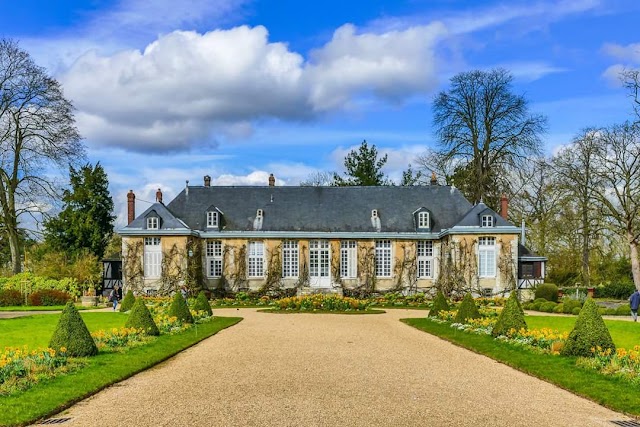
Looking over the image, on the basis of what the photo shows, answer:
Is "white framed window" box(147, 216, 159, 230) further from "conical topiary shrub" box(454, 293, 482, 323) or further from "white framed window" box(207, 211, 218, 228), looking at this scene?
"conical topiary shrub" box(454, 293, 482, 323)

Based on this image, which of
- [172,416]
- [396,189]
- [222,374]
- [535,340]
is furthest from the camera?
[396,189]

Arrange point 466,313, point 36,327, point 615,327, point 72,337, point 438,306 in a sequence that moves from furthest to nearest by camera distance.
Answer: point 438,306 < point 615,327 < point 466,313 < point 36,327 < point 72,337

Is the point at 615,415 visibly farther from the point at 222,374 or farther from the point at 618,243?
the point at 618,243

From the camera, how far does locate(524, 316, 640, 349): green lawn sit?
16.0m

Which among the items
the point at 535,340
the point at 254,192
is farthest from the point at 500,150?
the point at 535,340

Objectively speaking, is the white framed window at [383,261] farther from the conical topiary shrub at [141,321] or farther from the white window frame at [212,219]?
the conical topiary shrub at [141,321]

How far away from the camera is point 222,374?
35.9ft

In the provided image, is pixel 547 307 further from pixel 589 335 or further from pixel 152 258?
pixel 152 258

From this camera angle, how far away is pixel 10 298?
31.2 m

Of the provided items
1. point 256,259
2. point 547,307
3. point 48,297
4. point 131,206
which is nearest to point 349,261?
point 256,259

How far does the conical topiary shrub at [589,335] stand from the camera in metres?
12.0

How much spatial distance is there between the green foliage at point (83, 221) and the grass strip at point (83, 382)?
29.0m

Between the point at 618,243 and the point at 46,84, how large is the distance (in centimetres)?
3264

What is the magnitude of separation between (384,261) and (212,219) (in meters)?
8.97
